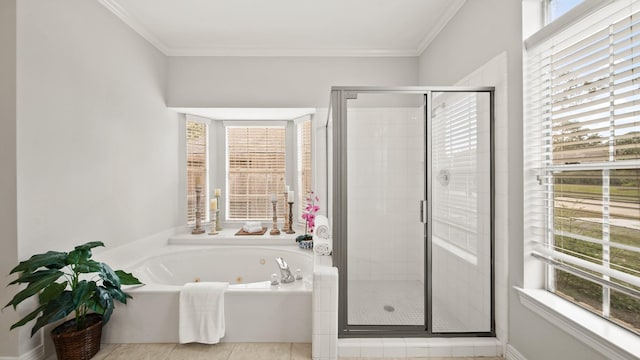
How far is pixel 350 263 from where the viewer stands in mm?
1948

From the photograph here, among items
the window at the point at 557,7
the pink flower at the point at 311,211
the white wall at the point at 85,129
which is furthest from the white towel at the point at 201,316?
the window at the point at 557,7

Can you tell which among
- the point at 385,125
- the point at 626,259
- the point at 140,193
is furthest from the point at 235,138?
the point at 626,259

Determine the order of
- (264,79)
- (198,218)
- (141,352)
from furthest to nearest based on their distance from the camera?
(198,218)
(264,79)
(141,352)

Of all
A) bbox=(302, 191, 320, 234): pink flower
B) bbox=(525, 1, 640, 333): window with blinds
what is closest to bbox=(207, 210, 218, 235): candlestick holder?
bbox=(302, 191, 320, 234): pink flower

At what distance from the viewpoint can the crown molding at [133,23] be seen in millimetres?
2354

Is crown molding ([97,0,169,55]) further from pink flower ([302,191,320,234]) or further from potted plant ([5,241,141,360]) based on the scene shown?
pink flower ([302,191,320,234])

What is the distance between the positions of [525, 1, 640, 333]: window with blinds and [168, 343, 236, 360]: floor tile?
200 cm

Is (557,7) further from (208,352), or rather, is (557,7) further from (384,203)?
(208,352)

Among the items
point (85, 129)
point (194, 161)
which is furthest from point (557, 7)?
point (194, 161)

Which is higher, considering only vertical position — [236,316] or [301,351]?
[236,316]

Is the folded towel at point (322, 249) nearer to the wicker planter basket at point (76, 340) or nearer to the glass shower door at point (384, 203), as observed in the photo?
the glass shower door at point (384, 203)

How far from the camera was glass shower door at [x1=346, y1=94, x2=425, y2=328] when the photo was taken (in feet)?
6.40

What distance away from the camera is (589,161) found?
53.0 inches

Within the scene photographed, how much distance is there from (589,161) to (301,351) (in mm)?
1931
